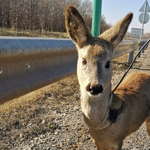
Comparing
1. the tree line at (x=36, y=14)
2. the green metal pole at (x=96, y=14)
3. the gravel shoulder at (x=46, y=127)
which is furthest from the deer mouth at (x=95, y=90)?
the tree line at (x=36, y=14)

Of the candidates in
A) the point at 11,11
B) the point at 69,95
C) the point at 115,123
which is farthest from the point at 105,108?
the point at 11,11

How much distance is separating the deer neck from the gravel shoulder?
792mm

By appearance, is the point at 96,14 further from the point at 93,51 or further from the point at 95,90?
the point at 95,90

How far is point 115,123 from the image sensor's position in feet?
9.24

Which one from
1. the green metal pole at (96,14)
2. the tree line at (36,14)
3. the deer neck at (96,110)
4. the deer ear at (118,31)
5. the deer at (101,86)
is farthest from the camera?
the tree line at (36,14)

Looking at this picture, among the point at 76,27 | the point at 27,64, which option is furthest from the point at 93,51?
the point at 27,64

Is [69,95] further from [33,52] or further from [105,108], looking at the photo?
[33,52]

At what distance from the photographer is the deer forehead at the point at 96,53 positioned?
2504 mm

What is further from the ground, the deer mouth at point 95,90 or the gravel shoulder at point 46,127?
the deer mouth at point 95,90

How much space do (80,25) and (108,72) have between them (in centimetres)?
69

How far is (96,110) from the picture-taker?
2625 mm

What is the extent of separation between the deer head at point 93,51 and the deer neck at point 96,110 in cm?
9

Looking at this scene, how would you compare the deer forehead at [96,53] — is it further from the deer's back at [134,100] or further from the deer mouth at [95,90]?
the deer's back at [134,100]

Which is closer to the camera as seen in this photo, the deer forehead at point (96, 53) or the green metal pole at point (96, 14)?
the deer forehead at point (96, 53)
